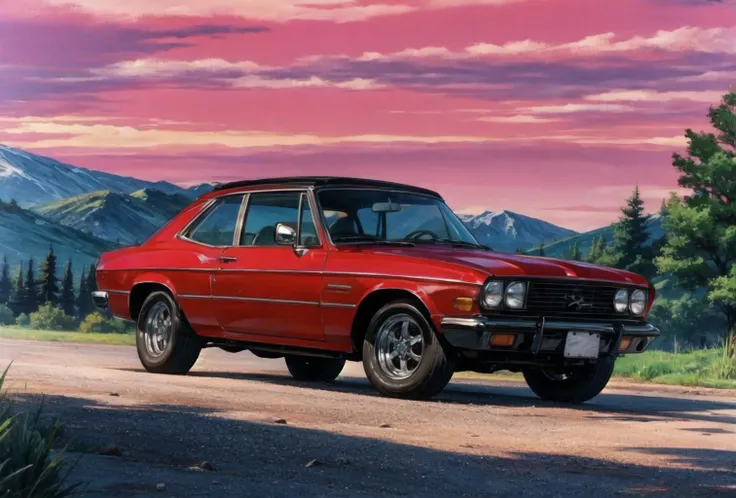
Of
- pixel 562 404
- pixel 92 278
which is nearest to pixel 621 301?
pixel 562 404

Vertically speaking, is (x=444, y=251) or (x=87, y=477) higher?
(x=444, y=251)

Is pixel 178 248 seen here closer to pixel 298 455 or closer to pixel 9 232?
pixel 298 455

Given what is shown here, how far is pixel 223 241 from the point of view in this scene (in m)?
12.0

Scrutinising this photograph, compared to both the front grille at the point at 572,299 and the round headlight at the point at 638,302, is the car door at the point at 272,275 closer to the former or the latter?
the front grille at the point at 572,299

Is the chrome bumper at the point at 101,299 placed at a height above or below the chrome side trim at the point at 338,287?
below

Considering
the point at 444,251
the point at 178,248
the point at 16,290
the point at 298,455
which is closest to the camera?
the point at 298,455

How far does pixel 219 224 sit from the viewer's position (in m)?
12.4

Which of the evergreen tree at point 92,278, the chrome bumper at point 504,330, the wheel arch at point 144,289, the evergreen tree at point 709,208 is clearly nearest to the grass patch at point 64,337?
the evergreen tree at point 92,278

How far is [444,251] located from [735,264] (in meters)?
30.7

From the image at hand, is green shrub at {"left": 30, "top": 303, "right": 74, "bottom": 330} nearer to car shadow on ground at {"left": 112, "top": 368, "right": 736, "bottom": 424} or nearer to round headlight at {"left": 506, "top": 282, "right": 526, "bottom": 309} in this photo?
Answer: car shadow on ground at {"left": 112, "top": 368, "right": 736, "bottom": 424}

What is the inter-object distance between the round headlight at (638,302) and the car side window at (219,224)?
3.72 meters

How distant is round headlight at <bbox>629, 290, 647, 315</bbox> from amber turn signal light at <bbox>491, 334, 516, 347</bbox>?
4.67 ft

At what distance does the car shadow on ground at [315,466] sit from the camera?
604 centimetres

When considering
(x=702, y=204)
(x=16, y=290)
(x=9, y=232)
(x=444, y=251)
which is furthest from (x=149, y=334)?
(x=9, y=232)
